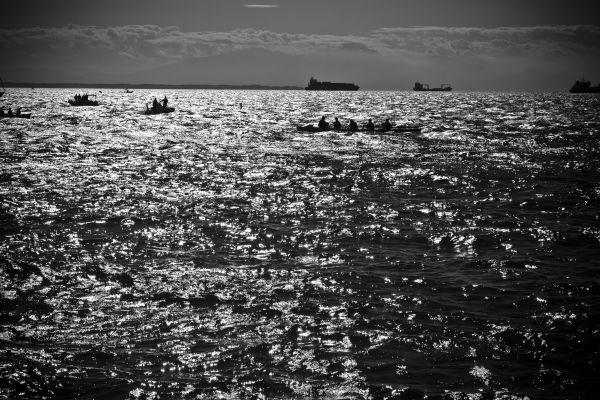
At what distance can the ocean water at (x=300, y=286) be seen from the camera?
12.0 meters

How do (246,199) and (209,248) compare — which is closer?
(209,248)

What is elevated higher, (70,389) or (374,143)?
(374,143)

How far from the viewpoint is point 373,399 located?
36.6 feet

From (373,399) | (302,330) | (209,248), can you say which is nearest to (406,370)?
(373,399)

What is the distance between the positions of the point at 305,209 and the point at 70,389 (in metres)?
18.6

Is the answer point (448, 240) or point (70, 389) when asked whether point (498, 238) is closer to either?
point (448, 240)

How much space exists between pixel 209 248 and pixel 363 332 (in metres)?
9.27

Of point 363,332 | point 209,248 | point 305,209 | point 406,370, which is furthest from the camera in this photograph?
point 305,209

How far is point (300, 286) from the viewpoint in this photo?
57.2 ft

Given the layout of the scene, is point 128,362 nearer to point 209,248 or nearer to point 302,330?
point 302,330

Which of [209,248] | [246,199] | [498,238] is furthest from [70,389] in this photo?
[246,199]

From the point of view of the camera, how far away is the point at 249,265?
19578 millimetres

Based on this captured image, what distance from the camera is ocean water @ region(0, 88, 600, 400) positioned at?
39.4 ft

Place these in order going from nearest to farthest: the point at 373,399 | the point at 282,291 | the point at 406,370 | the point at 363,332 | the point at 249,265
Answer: the point at 373,399 < the point at 406,370 < the point at 363,332 < the point at 282,291 < the point at 249,265
